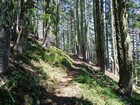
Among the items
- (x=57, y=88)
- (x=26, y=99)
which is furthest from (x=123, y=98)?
(x=26, y=99)

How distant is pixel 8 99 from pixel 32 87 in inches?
68.8

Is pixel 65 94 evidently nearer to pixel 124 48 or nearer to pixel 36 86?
pixel 36 86

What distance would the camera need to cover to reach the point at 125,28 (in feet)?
34.8

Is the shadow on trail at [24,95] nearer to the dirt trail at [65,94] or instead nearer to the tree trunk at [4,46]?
the dirt trail at [65,94]

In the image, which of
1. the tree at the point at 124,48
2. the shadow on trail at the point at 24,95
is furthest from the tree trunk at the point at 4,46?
the tree at the point at 124,48

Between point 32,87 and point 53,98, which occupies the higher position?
point 32,87

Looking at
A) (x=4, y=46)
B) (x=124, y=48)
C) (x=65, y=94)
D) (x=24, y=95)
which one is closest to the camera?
(x=4, y=46)

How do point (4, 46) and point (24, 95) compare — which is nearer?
point (4, 46)

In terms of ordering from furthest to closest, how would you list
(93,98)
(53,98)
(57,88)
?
(57,88)
(93,98)
(53,98)

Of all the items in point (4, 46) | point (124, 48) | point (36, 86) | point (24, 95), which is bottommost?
point (36, 86)

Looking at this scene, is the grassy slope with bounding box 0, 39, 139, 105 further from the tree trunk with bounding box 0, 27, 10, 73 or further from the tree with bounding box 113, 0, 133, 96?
the tree with bounding box 113, 0, 133, 96

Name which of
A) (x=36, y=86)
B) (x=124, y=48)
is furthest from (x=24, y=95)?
(x=124, y=48)

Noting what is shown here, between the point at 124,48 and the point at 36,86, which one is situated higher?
the point at 124,48

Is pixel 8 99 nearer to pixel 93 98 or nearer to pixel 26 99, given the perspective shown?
pixel 26 99
